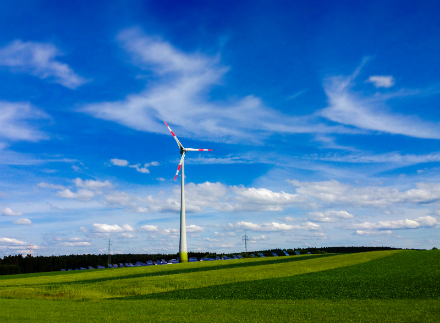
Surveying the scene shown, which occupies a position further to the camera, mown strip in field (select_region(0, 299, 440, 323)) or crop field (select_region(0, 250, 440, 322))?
crop field (select_region(0, 250, 440, 322))

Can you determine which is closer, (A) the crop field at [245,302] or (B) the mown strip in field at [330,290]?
(A) the crop field at [245,302]

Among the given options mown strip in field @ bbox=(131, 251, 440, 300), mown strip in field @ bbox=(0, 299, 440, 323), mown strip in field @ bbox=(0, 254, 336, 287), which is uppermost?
mown strip in field @ bbox=(0, 254, 336, 287)

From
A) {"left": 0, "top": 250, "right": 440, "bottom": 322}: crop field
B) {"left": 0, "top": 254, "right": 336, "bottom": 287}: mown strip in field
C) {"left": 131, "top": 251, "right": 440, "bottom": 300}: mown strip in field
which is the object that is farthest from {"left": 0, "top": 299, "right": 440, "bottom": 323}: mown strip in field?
{"left": 0, "top": 254, "right": 336, "bottom": 287}: mown strip in field

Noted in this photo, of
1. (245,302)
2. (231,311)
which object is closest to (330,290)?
(245,302)

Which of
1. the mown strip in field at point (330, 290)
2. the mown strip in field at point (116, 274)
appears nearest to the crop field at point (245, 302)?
the mown strip in field at point (330, 290)

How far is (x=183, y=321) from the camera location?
20.4 meters

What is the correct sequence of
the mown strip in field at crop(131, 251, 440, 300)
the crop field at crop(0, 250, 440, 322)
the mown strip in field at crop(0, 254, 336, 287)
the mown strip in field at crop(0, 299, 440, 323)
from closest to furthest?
1. the mown strip in field at crop(0, 299, 440, 323)
2. the crop field at crop(0, 250, 440, 322)
3. the mown strip in field at crop(131, 251, 440, 300)
4. the mown strip in field at crop(0, 254, 336, 287)

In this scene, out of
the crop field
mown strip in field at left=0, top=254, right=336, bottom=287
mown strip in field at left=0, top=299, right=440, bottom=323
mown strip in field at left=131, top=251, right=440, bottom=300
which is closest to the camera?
mown strip in field at left=0, top=299, right=440, bottom=323

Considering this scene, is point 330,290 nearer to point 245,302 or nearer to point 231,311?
point 245,302

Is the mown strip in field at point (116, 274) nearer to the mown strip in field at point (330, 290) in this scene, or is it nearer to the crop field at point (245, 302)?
the crop field at point (245, 302)

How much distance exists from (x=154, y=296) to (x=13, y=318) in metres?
13.0

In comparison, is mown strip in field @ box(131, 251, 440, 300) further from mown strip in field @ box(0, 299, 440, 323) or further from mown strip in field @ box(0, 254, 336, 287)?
mown strip in field @ box(0, 254, 336, 287)

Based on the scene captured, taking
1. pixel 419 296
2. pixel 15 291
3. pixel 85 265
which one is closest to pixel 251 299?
pixel 419 296

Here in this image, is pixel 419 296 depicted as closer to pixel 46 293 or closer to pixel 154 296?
pixel 154 296
